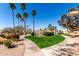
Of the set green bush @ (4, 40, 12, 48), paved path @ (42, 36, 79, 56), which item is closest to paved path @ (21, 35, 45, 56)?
paved path @ (42, 36, 79, 56)

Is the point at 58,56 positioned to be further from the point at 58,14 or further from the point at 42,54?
the point at 58,14

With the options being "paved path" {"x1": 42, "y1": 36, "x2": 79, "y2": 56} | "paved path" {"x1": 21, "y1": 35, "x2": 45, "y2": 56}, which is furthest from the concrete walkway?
"paved path" {"x1": 42, "y1": 36, "x2": 79, "y2": 56}

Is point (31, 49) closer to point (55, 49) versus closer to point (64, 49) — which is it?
point (55, 49)

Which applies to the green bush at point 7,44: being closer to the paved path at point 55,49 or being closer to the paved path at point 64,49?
the paved path at point 55,49

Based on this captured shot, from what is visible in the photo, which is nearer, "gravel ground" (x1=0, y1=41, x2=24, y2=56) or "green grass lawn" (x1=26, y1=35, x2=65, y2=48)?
"gravel ground" (x1=0, y1=41, x2=24, y2=56)

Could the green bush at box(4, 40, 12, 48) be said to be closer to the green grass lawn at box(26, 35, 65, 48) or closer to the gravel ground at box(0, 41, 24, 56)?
the gravel ground at box(0, 41, 24, 56)

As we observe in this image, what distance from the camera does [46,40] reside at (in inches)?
163

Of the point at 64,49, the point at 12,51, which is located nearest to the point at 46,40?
the point at 64,49

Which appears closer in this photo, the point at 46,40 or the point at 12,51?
the point at 12,51

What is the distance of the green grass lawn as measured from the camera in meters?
4.11

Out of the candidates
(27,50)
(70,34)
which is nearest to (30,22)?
(27,50)

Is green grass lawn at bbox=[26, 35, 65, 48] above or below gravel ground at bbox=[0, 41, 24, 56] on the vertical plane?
above

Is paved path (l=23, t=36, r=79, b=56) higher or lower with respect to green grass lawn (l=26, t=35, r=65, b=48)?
lower

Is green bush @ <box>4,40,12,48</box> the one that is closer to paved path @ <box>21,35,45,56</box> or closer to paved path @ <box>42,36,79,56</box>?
paved path @ <box>21,35,45,56</box>
